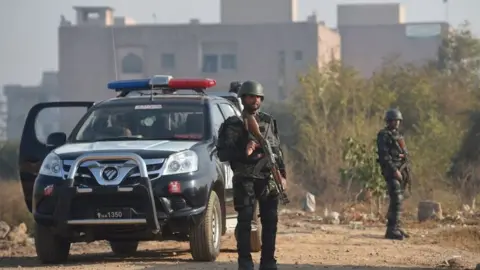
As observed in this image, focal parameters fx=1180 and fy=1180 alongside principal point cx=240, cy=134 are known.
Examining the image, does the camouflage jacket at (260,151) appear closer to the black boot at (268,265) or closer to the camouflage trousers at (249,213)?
the camouflage trousers at (249,213)

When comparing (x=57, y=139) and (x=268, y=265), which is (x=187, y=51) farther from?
(x=268, y=265)

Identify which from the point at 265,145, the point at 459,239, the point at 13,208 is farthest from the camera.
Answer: the point at 13,208

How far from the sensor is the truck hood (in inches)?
464

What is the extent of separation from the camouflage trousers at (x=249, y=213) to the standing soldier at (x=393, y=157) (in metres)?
5.90

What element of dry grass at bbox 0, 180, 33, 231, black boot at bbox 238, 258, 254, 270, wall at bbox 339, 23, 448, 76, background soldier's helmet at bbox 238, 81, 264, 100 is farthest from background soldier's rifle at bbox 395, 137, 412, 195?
wall at bbox 339, 23, 448, 76

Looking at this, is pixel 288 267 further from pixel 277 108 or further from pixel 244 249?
pixel 277 108

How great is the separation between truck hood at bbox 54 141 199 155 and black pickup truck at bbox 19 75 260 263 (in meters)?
0.01

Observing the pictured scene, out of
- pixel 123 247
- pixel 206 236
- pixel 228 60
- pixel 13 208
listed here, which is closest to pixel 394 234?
pixel 123 247

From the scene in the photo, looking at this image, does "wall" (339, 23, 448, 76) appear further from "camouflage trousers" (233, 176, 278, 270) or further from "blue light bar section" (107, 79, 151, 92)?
"camouflage trousers" (233, 176, 278, 270)

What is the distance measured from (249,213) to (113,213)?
184 cm

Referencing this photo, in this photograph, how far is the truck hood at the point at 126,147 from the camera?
11789 mm

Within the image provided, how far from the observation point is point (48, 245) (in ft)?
40.0

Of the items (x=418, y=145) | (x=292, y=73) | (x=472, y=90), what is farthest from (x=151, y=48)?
(x=418, y=145)

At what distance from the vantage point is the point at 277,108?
2835 inches
